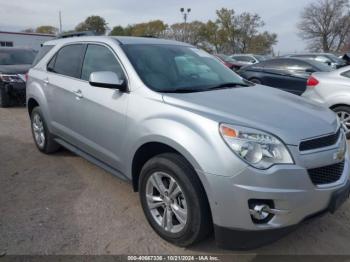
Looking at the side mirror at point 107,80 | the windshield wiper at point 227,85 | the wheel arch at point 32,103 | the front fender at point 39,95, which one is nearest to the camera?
the side mirror at point 107,80

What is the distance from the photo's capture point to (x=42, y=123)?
5094 millimetres

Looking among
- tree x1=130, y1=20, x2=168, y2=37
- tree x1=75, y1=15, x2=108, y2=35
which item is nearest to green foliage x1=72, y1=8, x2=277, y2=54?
tree x1=130, y1=20, x2=168, y2=37

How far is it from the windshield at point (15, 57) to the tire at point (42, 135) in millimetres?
6011

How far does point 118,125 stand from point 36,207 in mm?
1273

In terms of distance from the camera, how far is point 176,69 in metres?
3.68

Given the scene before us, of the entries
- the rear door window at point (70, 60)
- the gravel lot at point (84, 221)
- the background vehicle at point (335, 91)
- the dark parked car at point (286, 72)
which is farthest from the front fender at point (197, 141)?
the dark parked car at point (286, 72)

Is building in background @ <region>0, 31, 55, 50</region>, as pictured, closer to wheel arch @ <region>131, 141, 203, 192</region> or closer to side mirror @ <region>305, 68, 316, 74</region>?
side mirror @ <region>305, 68, 316, 74</region>

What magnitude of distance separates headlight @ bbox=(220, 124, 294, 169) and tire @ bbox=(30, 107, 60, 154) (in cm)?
322

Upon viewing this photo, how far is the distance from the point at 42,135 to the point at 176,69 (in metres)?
2.65

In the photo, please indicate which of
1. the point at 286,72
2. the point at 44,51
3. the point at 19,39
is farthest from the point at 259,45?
the point at 44,51

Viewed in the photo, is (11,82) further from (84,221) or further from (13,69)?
(84,221)

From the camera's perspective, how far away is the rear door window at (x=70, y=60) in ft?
14.1

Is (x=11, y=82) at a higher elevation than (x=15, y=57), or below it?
below

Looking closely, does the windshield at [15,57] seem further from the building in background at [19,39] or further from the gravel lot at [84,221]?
the building in background at [19,39]
